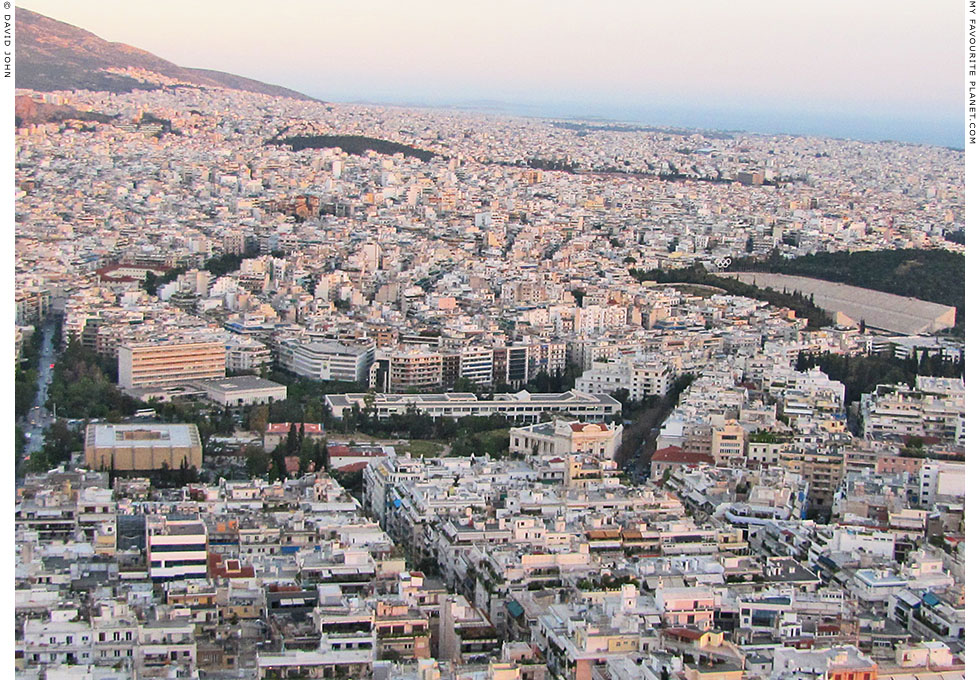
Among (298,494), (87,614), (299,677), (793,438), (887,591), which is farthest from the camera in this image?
(793,438)

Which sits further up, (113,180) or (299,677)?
(113,180)

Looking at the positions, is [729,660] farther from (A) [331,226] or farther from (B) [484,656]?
(A) [331,226]

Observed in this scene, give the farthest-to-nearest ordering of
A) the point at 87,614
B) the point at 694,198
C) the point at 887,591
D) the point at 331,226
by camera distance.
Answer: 1. the point at 694,198
2. the point at 331,226
3. the point at 887,591
4. the point at 87,614

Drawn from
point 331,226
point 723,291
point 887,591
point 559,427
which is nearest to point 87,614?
point 887,591

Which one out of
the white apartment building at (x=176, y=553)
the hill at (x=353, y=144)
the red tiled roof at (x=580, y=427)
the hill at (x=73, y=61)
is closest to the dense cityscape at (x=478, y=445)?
the white apartment building at (x=176, y=553)

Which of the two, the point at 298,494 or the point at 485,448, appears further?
the point at 485,448

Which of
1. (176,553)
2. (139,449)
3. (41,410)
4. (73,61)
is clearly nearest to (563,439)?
(139,449)

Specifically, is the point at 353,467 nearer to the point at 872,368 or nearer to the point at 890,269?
the point at 872,368
